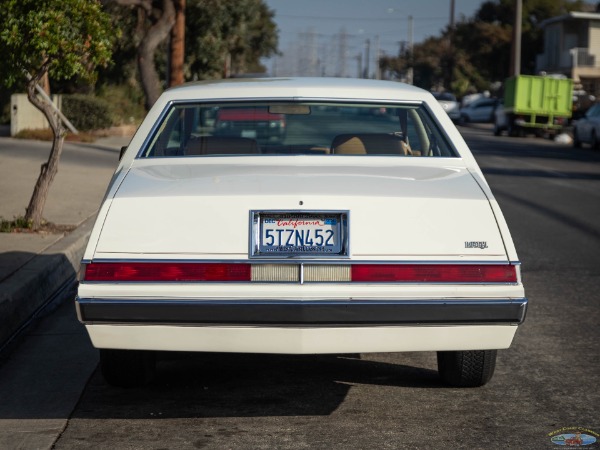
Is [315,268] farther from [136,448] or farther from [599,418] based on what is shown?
[599,418]

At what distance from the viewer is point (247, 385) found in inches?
227

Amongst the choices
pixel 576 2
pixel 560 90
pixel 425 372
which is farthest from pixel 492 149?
pixel 576 2

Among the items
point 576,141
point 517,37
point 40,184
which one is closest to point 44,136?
point 40,184

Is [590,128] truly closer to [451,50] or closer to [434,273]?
[434,273]

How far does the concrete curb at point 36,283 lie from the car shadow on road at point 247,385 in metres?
1.39

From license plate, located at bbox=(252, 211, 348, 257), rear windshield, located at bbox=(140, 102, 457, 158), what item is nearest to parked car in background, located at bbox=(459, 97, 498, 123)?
rear windshield, located at bbox=(140, 102, 457, 158)

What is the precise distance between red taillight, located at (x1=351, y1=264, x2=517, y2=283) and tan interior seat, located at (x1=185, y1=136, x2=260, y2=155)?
1.55 m

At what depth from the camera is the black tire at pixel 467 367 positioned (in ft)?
17.9

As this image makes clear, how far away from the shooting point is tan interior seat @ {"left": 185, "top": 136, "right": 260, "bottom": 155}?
5996 mm

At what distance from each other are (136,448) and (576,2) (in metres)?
84.0

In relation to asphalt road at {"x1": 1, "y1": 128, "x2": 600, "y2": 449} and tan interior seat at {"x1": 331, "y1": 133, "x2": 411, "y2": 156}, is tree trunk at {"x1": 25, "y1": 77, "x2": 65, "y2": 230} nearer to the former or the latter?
asphalt road at {"x1": 1, "y1": 128, "x2": 600, "y2": 449}

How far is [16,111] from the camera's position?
26031 mm

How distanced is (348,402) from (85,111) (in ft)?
79.3

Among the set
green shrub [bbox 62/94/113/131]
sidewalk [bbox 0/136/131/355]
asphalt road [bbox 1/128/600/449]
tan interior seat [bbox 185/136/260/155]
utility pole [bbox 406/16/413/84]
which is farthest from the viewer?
utility pole [bbox 406/16/413/84]
